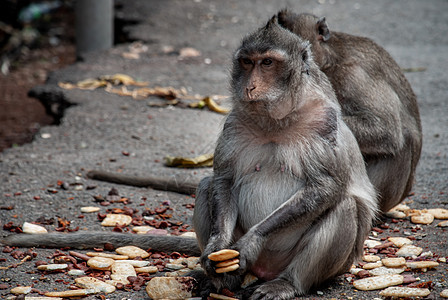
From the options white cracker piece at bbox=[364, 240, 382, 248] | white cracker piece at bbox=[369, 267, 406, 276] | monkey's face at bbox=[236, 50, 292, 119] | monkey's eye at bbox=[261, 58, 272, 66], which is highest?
monkey's eye at bbox=[261, 58, 272, 66]

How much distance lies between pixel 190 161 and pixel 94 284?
2237 millimetres

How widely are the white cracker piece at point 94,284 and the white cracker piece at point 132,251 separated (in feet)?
1.36

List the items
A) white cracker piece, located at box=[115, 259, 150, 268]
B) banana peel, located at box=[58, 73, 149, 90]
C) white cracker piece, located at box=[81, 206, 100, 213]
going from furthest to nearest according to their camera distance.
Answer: banana peel, located at box=[58, 73, 149, 90]
white cracker piece, located at box=[81, 206, 100, 213]
white cracker piece, located at box=[115, 259, 150, 268]

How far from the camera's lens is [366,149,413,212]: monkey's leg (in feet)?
15.8

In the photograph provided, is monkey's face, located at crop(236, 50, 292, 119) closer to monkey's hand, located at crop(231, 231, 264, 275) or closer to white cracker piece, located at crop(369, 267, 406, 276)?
monkey's hand, located at crop(231, 231, 264, 275)

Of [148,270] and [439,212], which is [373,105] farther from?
[148,270]

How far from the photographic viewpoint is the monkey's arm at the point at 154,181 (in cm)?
532

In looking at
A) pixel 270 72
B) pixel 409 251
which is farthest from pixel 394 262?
pixel 270 72

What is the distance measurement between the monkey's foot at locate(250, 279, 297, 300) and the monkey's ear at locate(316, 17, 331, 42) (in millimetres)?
2244

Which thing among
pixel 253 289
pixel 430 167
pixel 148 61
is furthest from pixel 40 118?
pixel 253 289

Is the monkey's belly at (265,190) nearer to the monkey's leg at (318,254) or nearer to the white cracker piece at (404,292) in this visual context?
the monkey's leg at (318,254)

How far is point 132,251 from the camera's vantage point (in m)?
4.19

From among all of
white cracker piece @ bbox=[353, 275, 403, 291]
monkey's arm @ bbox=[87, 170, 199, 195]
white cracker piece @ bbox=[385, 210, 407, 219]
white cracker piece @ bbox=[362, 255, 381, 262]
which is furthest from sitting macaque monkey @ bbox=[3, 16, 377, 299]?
monkey's arm @ bbox=[87, 170, 199, 195]

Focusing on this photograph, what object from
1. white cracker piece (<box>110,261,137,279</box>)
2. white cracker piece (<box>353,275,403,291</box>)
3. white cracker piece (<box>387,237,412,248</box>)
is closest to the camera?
white cracker piece (<box>353,275,403,291</box>)
